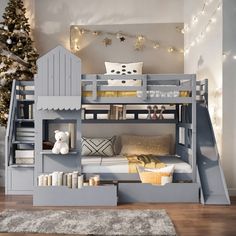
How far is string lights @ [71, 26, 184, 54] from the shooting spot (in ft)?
16.2

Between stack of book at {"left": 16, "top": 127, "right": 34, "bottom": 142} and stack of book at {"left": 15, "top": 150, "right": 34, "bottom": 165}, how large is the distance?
0.16 meters

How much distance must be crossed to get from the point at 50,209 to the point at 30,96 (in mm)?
1935

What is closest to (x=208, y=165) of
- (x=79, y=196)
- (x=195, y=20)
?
(x=79, y=196)

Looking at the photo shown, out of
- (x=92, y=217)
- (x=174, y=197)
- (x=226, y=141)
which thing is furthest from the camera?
(x=226, y=141)

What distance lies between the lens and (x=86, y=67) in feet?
16.3

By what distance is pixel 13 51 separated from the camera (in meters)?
4.41

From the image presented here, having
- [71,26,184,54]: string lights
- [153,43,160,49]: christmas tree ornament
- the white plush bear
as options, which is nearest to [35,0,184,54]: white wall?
[71,26,184,54]: string lights

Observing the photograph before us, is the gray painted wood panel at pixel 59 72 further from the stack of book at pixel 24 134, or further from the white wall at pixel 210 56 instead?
the white wall at pixel 210 56

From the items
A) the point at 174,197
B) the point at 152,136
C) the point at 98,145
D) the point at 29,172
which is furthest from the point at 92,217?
the point at 152,136

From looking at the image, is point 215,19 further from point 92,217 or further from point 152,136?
point 92,217

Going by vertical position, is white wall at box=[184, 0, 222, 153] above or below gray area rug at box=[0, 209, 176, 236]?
above

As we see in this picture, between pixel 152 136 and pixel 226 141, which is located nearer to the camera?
pixel 226 141

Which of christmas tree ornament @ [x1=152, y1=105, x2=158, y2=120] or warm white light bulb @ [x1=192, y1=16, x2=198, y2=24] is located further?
christmas tree ornament @ [x1=152, y1=105, x2=158, y2=120]

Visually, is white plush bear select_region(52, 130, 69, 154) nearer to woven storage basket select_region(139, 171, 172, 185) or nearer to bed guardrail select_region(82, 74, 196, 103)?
bed guardrail select_region(82, 74, 196, 103)
